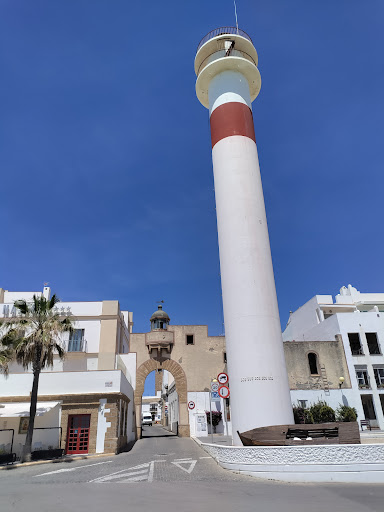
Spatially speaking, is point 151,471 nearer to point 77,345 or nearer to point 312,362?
point 77,345

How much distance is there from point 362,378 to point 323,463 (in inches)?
996

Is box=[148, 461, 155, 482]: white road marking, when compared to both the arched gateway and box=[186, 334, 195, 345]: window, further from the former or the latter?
box=[186, 334, 195, 345]: window

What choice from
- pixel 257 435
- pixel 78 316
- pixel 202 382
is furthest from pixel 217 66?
pixel 202 382

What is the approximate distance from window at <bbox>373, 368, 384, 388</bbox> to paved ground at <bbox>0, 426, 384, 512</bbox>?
24.2m

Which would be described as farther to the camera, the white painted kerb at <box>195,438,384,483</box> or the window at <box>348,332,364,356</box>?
the window at <box>348,332,364,356</box>

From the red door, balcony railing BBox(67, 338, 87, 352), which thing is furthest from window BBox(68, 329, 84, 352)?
the red door

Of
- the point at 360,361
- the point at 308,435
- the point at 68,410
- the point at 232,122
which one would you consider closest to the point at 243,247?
the point at 232,122

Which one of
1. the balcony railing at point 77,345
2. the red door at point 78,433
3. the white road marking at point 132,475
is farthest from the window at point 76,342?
the white road marking at point 132,475

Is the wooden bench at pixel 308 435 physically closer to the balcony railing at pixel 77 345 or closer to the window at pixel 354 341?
the balcony railing at pixel 77 345

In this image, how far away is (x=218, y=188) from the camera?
18578 mm

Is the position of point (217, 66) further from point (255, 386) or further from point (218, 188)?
point (255, 386)

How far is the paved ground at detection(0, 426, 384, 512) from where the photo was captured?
737cm

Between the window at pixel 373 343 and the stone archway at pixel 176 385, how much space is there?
55.5ft

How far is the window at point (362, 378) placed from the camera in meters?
31.9
